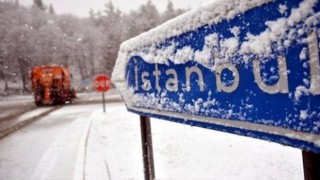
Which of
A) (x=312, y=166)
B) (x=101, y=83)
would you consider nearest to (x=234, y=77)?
(x=312, y=166)

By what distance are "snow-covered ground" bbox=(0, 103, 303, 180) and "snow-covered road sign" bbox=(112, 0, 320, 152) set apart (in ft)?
7.41

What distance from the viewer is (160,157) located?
16.2 feet

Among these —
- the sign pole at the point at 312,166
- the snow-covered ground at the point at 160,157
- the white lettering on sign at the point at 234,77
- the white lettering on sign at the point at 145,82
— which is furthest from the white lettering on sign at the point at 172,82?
the snow-covered ground at the point at 160,157

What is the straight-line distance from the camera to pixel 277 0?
39.3 inches

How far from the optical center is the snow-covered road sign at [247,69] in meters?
0.94

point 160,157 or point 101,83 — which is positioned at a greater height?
point 101,83

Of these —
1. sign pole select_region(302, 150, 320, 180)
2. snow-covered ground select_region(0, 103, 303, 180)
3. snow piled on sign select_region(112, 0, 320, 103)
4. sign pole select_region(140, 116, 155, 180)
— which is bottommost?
snow-covered ground select_region(0, 103, 303, 180)

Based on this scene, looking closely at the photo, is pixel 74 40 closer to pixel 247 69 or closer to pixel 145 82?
pixel 145 82

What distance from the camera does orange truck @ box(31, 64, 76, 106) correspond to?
24.2 meters

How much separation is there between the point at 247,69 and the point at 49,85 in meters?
24.9

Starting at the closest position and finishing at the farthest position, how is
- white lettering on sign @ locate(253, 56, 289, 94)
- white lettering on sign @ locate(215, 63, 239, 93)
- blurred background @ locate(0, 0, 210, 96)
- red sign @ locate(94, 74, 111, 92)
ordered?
white lettering on sign @ locate(253, 56, 289, 94)
white lettering on sign @ locate(215, 63, 239, 93)
red sign @ locate(94, 74, 111, 92)
blurred background @ locate(0, 0, 210, 96)

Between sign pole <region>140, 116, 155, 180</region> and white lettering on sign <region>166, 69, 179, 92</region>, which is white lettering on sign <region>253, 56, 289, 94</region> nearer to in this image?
white lettering on sign <region>166, 69, 179, 92</region>

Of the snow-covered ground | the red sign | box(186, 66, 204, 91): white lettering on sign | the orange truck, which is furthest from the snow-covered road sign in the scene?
the orange truck

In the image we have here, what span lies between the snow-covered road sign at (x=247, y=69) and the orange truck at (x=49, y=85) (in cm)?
2391
